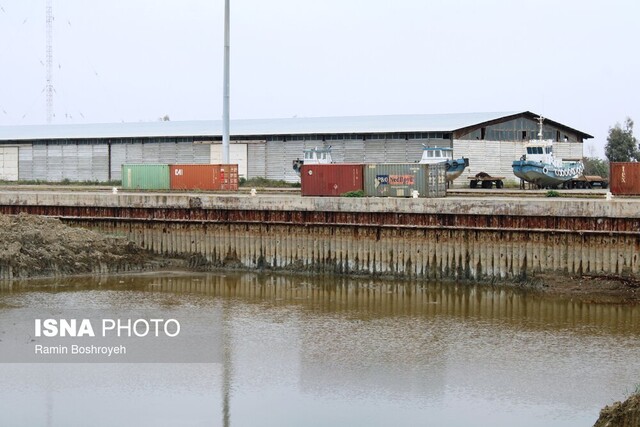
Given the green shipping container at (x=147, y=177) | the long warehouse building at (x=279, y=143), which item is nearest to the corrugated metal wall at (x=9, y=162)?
the long warehouse building at (x=279, y=143)

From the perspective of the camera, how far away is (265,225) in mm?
46562

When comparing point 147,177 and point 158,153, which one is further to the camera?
point 158,153

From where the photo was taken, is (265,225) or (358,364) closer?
(358,364)

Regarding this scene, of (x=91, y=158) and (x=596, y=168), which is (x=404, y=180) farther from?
(x=596, y=168)

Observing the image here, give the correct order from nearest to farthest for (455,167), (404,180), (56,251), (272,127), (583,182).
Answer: (56,251) < (404,180) < (455,167) < (583,182) < (272,127)

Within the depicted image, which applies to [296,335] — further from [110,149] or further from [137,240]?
[110,149]

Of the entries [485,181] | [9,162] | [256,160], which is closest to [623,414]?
[485,181]

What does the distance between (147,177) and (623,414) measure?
48.4m

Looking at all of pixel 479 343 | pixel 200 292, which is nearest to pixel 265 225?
pixel 200 292

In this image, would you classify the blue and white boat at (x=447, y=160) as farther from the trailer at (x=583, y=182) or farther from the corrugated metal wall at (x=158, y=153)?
the corrugated metal wall at (x=158, y=153)

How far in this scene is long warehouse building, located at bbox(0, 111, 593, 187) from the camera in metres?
69.5

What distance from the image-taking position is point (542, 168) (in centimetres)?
6147

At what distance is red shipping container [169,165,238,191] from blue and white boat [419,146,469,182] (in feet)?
42.3

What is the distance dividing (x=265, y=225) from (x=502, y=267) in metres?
11.2
